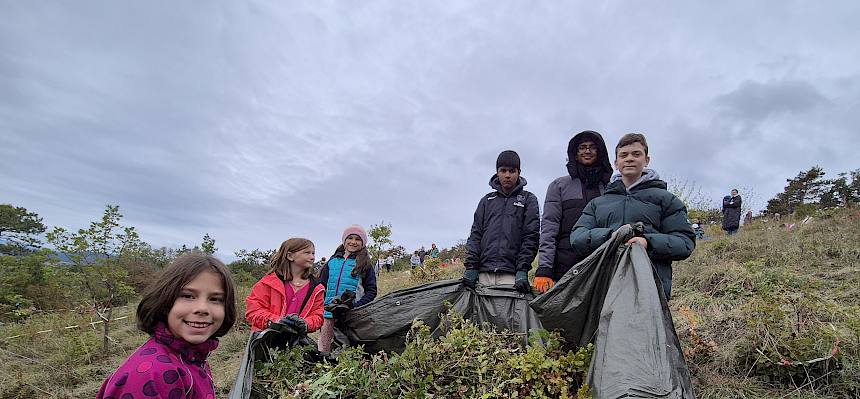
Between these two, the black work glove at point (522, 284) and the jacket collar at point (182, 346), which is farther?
the black work glove at point (522, 284)

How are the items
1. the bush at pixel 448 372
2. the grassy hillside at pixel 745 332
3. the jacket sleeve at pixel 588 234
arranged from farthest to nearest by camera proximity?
the grassy hillside at pixel 745 332 < the jacket sleeve at pixel 588 234 < the bush at pixel 448 372

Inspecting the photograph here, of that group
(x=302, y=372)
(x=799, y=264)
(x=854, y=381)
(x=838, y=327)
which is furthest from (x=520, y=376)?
(x=799, y=264)

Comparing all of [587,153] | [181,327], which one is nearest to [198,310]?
[181,327]

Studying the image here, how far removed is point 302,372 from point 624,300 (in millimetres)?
1740

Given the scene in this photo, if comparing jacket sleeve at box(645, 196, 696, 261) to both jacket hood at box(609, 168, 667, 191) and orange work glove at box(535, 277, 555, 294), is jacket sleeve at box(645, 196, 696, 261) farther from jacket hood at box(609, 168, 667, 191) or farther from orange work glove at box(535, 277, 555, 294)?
orange work glove at box(535, 277, 555, 294)

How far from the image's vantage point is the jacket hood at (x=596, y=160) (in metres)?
2.74

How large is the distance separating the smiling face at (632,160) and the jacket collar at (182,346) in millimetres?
2255

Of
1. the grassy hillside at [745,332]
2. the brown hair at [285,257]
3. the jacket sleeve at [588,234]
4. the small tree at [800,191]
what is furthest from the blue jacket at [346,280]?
the small tree at [800,191]

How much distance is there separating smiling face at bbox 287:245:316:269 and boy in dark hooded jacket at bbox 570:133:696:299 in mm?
1832

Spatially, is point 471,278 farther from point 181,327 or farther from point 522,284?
point 181,327

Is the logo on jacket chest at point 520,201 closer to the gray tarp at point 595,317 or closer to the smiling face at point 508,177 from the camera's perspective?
the smiling face at point 508,177

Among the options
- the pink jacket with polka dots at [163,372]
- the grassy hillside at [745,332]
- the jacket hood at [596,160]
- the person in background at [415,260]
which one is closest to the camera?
the pink jacket with polka dots at [163,372]

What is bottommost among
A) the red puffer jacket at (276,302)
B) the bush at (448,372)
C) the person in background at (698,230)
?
the bush at (448,372)

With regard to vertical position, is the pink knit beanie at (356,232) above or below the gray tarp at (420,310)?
above
